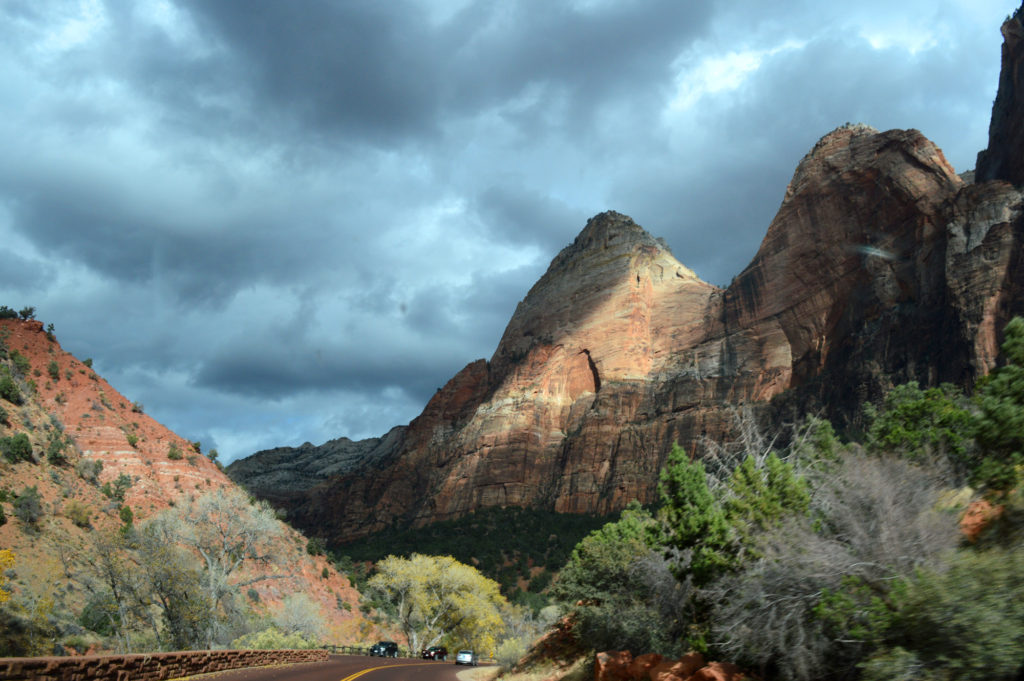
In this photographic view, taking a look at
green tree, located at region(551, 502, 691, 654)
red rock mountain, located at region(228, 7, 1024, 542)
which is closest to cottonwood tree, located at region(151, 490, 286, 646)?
green tree, located at region(551, 502, 691, 654)

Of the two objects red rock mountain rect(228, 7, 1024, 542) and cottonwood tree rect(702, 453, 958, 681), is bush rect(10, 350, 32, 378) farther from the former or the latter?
red rock mountain rect(228, 7, 1024, 542)

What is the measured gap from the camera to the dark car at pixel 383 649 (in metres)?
43.3

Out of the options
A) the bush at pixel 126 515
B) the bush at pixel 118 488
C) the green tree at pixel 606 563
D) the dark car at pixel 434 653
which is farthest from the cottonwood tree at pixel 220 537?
the dark car at pixel 434 653

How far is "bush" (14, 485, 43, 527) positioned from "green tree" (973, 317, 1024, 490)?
37774 mm

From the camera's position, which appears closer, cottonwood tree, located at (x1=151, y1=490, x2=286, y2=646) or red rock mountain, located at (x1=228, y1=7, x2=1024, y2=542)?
cottonwood tree, located at (x1=151, y1=490, x2=286, y2=646)

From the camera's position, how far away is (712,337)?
96875 millimetres

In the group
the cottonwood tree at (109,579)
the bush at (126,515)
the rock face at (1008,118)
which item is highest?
the rock face at (1008,118)

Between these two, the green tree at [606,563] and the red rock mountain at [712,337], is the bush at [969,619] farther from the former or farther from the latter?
the red rock mountain at [712,337]

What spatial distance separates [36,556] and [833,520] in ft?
107

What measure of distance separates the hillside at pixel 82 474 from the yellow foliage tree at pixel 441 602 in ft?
16.6

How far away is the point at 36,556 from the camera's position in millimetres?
30109

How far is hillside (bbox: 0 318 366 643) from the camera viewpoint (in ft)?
102

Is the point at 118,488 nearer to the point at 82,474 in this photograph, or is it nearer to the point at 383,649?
the point at 82,474

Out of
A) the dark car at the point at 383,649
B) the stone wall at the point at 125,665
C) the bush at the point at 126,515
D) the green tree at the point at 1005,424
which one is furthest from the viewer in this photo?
the dark car at the point at 383,649
